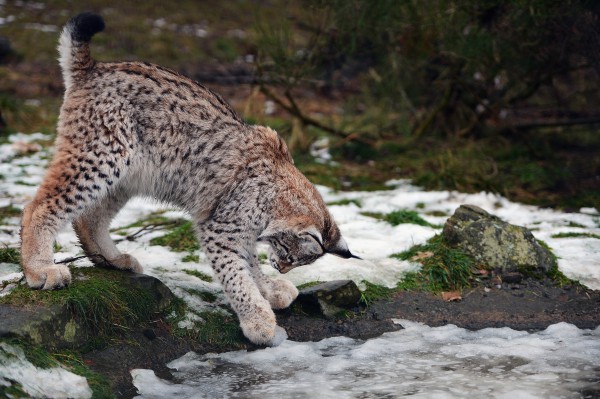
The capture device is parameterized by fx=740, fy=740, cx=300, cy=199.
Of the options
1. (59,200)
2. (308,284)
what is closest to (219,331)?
(308,284)

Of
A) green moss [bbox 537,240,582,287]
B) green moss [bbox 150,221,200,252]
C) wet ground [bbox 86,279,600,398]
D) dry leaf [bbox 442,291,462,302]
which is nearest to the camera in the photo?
wet ground [bbox 86,279,600,398]

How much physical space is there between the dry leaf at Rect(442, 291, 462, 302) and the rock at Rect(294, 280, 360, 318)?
0.66m

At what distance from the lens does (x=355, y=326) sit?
4941 millimetres

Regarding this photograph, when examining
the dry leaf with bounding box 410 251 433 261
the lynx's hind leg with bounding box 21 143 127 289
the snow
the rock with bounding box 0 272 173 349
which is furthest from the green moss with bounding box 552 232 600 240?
the rock with bounding box 0 272 173 349

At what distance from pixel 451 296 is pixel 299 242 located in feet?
4.13

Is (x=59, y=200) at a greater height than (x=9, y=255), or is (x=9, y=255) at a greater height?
(x=59, y=200)

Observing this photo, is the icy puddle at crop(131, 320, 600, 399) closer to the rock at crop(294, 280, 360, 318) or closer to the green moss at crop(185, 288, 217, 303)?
the rock at crop(294, 280, 360, 318)

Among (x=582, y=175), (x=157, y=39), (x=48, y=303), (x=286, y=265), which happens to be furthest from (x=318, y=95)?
(x=48, y=303)

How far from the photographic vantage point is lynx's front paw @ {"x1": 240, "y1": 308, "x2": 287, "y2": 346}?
4566mm

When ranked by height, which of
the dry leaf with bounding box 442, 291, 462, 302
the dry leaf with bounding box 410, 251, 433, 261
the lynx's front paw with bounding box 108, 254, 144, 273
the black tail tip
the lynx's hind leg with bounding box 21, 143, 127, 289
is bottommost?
the dry leaf with bounding box 442, 291, 462, 302

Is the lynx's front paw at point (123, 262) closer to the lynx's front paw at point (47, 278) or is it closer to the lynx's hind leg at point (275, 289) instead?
the lynx's front paw at point (47, 278)

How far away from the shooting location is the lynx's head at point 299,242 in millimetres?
4770

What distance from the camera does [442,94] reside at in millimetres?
9438

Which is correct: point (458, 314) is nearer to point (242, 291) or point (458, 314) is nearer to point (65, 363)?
point (242, 291)
